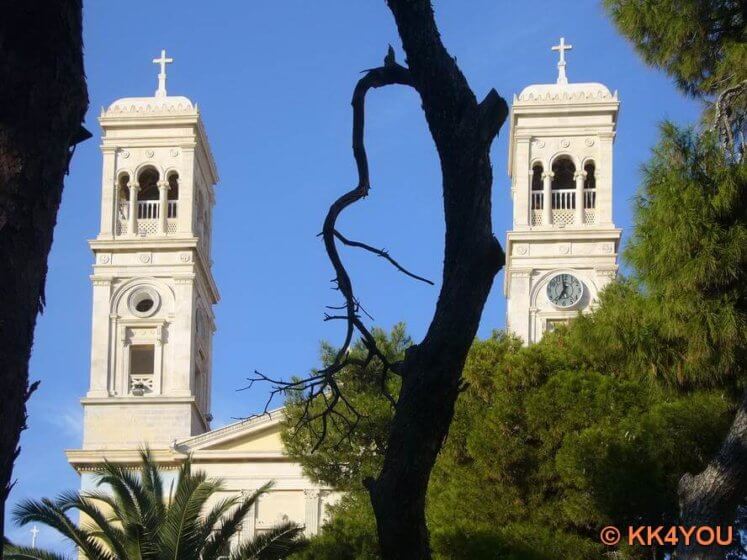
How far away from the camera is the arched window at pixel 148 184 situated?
2122 inches

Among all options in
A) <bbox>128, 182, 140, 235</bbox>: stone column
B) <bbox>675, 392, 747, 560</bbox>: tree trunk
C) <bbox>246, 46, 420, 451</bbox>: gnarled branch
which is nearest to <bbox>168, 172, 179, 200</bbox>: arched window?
<bbox>128, 182, 140, 235</bbox>: stone column

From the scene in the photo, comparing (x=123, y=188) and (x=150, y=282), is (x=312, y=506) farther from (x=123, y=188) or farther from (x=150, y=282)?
(x=123, y=188)

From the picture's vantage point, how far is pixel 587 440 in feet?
75.3

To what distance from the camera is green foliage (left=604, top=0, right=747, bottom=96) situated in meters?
15.1

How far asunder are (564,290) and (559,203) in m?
3.15

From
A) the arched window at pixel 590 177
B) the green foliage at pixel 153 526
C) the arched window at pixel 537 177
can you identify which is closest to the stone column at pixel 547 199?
the arched window at pixel 537 177

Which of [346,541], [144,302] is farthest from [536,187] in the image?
[346,541]

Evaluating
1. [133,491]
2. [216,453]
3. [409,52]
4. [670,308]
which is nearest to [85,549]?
[133,491]

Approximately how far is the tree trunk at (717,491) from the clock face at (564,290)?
39.5m

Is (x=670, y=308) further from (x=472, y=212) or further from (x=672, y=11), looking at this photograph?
(x=472, y=212)

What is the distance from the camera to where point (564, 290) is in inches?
2040

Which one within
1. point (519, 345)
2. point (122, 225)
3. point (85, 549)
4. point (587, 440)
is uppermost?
point (122, 225)

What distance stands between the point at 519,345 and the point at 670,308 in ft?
50.0

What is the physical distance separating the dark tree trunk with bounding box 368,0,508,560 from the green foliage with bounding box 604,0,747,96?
9.20 m
